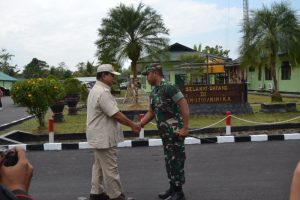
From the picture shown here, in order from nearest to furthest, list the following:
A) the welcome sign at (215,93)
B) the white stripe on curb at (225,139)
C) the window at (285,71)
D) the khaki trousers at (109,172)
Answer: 1. the khaki trousers at (109,172)
2. the white stripe on curb at (225,139)
3. the welcome sign at (215,93)
4. the window at (285,71)

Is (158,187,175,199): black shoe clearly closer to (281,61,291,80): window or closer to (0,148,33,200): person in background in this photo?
(0,148,33,200): person in background

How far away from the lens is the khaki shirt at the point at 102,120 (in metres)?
5.55

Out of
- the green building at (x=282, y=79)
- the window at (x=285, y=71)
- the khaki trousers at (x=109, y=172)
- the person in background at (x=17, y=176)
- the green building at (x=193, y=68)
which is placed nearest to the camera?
the person in background at (x=17, y=176)

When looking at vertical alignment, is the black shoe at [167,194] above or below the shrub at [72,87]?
below

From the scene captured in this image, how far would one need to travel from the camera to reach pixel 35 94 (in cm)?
1285

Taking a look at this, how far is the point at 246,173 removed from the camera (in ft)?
23.7

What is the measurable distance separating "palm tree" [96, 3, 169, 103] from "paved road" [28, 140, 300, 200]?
1492cm

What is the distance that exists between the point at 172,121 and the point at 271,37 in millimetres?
15614

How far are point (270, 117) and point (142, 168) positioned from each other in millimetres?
8604

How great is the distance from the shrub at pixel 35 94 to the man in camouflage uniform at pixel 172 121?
7.77 meters

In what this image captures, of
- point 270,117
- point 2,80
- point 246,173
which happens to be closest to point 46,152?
point 246,173

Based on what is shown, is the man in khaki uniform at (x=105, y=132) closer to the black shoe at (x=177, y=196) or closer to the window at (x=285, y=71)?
the black shoe at (x=177, y=196)

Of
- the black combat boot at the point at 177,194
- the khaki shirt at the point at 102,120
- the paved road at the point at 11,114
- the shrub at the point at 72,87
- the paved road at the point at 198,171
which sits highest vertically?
the shrub at the point at 72,87

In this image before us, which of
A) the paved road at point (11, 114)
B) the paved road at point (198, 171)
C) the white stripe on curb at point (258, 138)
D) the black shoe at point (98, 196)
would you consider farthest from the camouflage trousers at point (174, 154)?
the paved road at point (11, 114)
